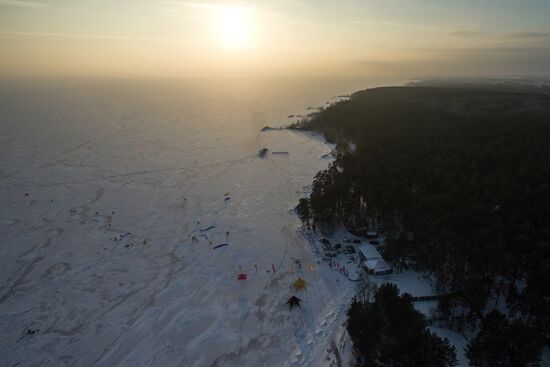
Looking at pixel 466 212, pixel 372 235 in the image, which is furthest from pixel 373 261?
pixel 466 212

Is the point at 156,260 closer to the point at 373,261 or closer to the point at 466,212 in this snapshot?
the point at 373,261

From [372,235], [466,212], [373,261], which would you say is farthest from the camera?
[372,235]

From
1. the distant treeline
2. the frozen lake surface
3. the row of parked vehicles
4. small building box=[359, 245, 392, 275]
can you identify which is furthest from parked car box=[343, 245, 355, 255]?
the frozen lake surface

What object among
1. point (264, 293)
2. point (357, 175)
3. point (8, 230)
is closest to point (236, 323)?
point (264, 293)

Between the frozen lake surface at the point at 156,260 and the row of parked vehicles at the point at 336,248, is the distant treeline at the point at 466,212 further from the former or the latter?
the frozen lake surface at the point at 156,260

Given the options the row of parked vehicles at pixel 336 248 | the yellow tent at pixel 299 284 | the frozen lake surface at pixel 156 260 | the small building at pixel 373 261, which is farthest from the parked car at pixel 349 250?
the yellow tent at pixel 299 284

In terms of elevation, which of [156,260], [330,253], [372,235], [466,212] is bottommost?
[156,260]

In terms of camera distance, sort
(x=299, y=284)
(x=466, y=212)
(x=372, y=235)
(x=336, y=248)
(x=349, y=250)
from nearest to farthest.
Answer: (x=299, y=284)
(x=466, y=212)
(x=349, y=250)
(x=336, y=248)
(x=372, y=235)
